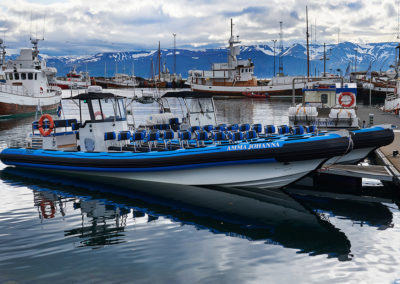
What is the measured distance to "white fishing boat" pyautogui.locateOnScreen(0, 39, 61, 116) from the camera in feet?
138

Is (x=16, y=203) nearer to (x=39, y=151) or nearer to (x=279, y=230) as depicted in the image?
(x=39, y=151)

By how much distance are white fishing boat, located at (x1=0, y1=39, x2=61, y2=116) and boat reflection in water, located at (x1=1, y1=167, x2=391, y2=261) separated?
3062cm

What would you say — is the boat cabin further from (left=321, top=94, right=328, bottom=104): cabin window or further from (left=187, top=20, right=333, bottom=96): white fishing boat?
(left=187, top=20, right=333, bottom=96): white fishing boat

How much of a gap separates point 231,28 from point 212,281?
76.9 meters

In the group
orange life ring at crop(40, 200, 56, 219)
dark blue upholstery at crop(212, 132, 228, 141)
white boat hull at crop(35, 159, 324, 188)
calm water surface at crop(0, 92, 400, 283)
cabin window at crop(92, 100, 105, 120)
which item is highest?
cabin window at crop(92, 100, 105, 120)

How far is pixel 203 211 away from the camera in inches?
448

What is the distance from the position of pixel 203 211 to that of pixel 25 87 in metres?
40.7

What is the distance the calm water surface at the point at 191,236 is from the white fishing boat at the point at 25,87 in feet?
103

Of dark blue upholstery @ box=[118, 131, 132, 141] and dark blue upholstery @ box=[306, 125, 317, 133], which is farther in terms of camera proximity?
dark blue upholstery @ box=[306, 125, 317, 133]

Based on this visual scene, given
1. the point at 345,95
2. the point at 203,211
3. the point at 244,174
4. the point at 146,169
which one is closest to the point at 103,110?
the point at 146,169

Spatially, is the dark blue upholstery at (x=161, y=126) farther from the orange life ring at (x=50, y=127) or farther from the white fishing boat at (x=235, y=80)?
the white fishing boat at (x=235, y=80)

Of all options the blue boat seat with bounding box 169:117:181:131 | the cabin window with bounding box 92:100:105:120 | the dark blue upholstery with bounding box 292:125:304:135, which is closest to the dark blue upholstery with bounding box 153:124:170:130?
the blue boat seat with bounding box 169:117:181:131

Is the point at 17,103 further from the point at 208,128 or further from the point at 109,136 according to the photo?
the point at 208,128

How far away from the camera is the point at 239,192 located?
13.0 metres
